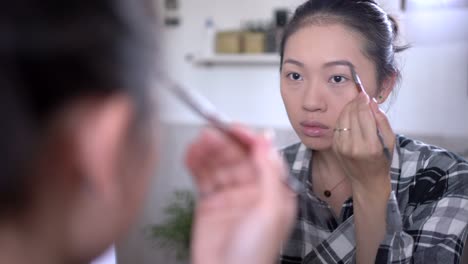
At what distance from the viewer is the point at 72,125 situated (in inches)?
11.1

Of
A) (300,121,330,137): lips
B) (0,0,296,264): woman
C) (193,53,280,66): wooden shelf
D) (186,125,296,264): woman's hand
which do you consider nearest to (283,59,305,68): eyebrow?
(300,121,330,137): lips

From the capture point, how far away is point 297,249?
38.9 inches

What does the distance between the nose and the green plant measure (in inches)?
51.7

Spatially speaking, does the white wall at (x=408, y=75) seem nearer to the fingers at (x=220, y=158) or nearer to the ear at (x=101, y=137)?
the fingers at (x=220, y=158)

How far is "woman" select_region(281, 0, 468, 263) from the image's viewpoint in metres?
0.83

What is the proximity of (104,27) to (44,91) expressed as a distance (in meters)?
0.05

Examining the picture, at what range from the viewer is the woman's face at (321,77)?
3.07 ft

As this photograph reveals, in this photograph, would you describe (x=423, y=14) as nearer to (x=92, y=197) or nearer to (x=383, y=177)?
(x=383, y=177)

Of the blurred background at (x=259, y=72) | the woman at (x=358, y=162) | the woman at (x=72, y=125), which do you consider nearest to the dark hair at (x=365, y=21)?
the woman at (x=358, y=162)

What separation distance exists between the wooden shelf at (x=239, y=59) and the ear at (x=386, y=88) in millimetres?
1057

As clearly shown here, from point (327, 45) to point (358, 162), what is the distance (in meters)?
0.24

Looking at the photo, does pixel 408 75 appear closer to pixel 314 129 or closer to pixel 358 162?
pixel 314 129

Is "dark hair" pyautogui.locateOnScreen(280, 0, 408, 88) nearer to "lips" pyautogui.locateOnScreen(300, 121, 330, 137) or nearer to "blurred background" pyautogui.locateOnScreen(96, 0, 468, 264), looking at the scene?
"lips" pyautogui.locateOnScreen(300, 121, 330, 137)

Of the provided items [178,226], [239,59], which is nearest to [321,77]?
[239,59]
